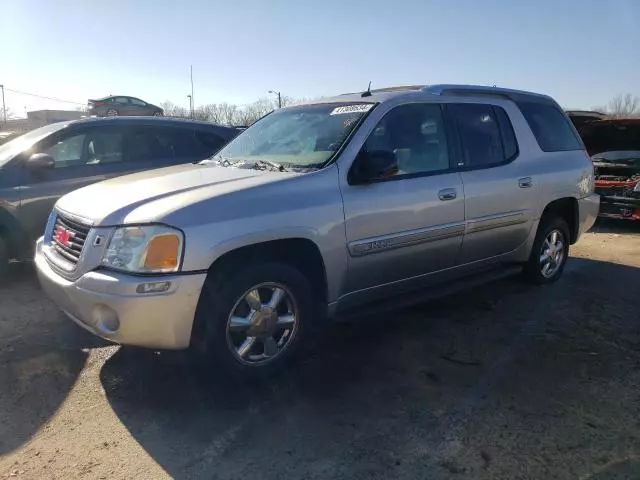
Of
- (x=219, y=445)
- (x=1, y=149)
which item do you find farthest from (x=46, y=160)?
(x=219, y=445)

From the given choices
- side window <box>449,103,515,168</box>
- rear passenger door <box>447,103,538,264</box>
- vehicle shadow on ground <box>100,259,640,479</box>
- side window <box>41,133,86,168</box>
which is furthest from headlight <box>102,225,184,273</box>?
side window <box>41,133,86,168</box>

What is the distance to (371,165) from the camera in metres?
3.84

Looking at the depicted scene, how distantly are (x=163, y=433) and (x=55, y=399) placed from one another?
867 mm

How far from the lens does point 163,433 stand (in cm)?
307

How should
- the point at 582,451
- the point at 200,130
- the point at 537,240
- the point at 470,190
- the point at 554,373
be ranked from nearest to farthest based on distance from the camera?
the point at 582,451 < the point at 554,373 < the point at 470,190 < the point at 537,240 < the point at 200,130

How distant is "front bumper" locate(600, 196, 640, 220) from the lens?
8.78 metres

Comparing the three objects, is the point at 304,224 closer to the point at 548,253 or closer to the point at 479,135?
the point at 479,135

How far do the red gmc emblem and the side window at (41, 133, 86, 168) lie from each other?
2510mm

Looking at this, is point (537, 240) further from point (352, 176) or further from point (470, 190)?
point (352, 176)

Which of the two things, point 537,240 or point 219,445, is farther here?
point 537,240

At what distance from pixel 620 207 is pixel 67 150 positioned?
801 cm

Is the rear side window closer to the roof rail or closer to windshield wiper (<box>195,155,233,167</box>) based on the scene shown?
the roof rail

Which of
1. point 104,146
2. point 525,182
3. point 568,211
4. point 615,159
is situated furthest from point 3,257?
point 615,159

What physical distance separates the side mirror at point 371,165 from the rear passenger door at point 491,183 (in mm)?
990
